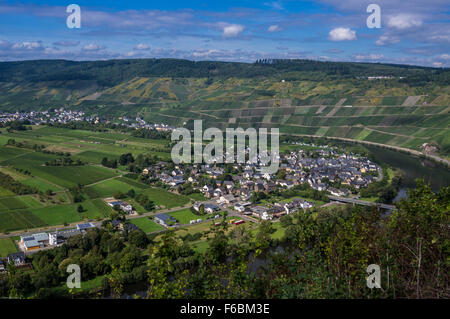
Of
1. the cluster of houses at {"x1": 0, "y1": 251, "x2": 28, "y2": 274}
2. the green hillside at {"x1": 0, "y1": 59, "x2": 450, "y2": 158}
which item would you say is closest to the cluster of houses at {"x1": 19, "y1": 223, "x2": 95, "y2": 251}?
the cluster of houses at {"x1": 0, "y1": 251, "x2": 28, "y2": 274}

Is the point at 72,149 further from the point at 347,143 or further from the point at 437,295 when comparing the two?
the point at 437,295
